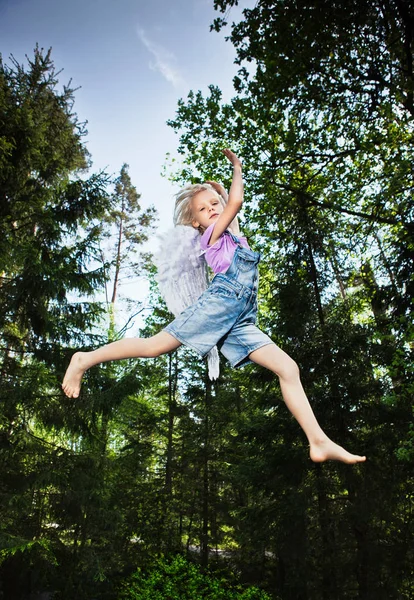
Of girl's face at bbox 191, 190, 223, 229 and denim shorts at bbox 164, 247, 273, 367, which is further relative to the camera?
girl's face at bbox 191, 190, 223, 229

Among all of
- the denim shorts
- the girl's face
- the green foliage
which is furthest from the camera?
the green foliage

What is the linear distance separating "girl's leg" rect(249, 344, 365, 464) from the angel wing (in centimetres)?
38

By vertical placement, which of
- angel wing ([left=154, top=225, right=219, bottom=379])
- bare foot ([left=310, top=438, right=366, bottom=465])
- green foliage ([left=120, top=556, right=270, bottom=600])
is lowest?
green foliage ([left=120, top=556, right=270, bottom=600])

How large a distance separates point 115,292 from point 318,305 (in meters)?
8.91

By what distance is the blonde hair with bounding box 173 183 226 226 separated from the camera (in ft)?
8.22

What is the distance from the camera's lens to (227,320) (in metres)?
2.10

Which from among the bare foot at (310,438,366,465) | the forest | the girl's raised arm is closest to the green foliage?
the forest

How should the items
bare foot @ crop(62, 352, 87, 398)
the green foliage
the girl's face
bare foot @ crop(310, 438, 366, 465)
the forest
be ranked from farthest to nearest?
1. the green foliage
2. the forest
3. the girl's face
4. bare foot @ crop(62, 352, 87, 398)
5. bare foot @ crop(310, 438, 366, 465)

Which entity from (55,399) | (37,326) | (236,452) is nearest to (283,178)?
(37,326)

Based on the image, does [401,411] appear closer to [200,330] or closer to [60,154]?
[200,330]

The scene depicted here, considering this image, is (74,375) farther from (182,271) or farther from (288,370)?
(288,370)

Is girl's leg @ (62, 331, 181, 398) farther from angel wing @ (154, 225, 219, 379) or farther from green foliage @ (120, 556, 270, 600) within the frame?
green foliage @ (120, 556, 270, 600)

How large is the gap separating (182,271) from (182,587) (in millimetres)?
9234

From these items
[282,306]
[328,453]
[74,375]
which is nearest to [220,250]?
[74,375]
